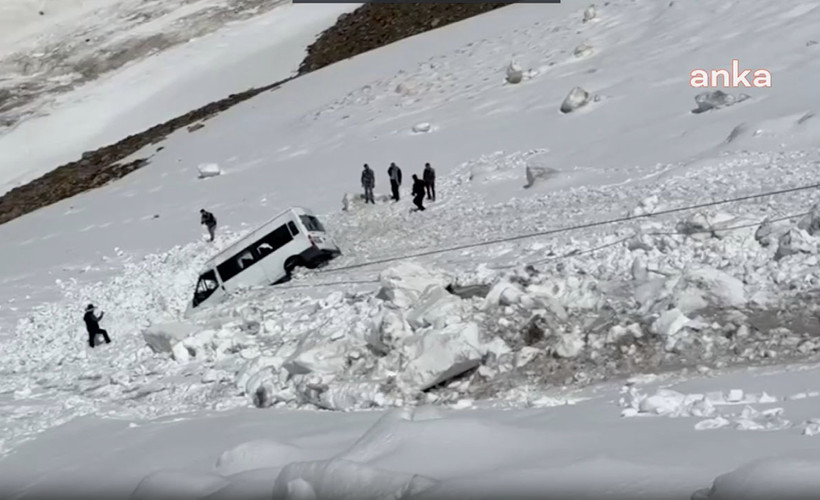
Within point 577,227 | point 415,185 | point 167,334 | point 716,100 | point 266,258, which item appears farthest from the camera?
point 716,100

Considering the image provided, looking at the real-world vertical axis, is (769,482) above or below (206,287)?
above

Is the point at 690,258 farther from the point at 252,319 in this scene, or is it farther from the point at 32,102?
the point at 32,102

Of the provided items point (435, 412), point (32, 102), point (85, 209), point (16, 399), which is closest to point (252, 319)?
point (16, 399)

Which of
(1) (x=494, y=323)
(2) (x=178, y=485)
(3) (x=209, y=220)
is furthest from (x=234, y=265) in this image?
(2) (x=178, y=485)

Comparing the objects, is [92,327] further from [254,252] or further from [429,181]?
[429,181]

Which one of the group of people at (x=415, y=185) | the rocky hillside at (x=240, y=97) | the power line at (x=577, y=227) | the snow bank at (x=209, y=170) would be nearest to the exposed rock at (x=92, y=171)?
the rocky hillside at (x=240, y=97)

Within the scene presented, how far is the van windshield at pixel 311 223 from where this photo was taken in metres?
24.3

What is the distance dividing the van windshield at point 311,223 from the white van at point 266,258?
0.11 ft

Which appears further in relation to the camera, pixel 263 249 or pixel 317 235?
pixel 317 235

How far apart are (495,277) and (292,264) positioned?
715 centimetres

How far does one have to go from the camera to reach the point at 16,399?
19.3m

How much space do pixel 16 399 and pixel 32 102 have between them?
50362 mm

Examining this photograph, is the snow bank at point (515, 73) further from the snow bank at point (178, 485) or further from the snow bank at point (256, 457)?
the snow bank at point (178, 485)

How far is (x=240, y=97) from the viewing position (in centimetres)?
5362
